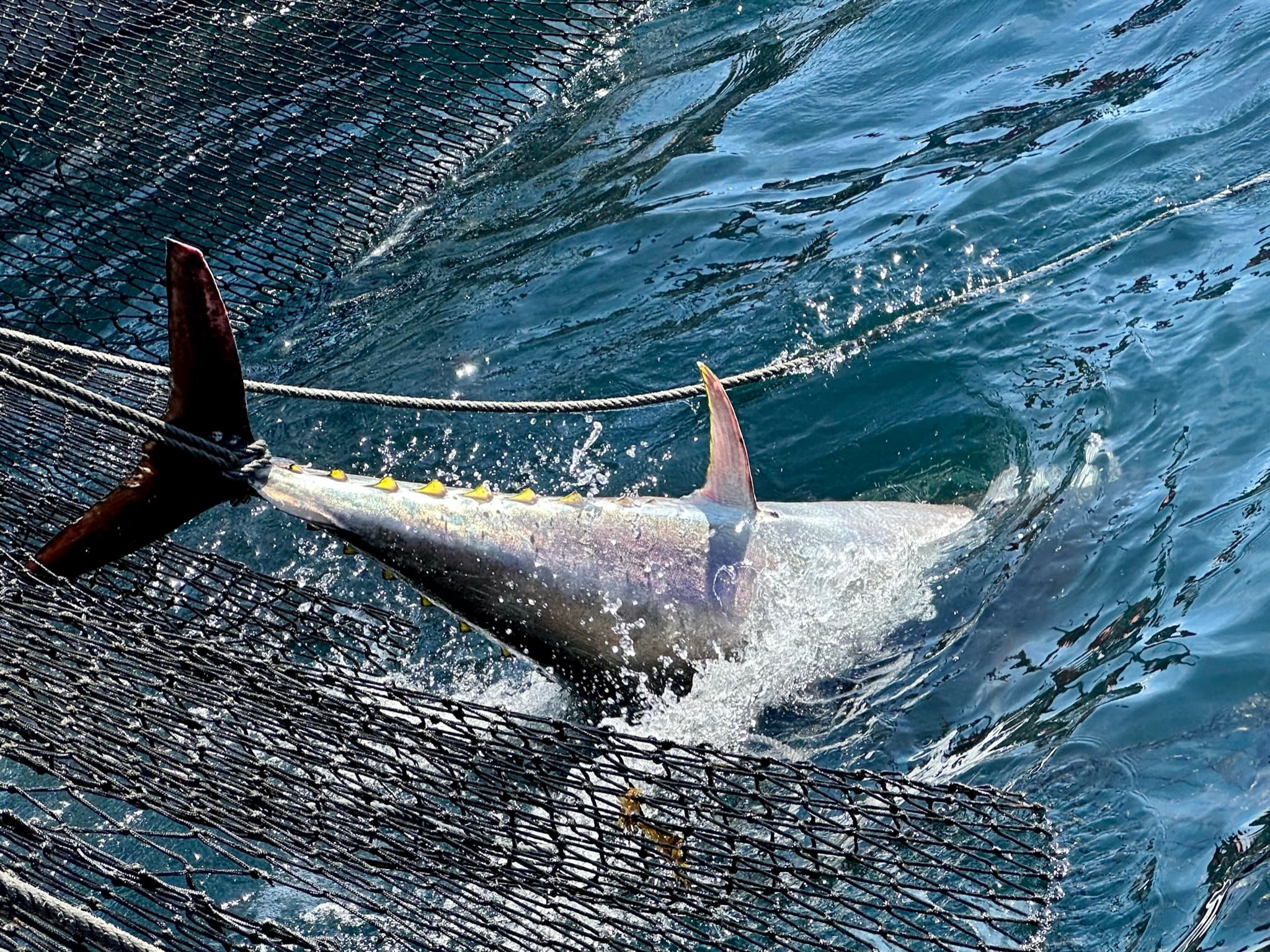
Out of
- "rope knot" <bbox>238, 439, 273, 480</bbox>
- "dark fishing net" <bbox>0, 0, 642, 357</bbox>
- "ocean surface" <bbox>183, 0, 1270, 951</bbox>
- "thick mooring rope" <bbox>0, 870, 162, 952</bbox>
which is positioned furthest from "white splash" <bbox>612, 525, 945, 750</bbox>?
"dark fishing net" <bbox>0, 0, 642, 357</bbox>

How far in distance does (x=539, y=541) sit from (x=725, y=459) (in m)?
0.86

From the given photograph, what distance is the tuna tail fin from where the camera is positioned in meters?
4.27

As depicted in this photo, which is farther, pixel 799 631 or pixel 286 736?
pixel 799 631

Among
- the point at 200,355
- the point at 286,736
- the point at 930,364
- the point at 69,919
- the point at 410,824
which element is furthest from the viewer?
the point at 930,364

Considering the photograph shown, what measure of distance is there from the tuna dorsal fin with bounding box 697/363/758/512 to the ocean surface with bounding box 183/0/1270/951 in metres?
0.47

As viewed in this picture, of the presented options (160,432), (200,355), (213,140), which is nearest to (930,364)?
(200,355)

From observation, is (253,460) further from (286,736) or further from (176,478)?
(286,736)

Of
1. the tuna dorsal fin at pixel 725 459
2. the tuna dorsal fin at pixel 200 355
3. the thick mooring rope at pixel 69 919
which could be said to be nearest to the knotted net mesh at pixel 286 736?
the thick mooring rope at pixel 69 919

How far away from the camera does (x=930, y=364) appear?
678 cm

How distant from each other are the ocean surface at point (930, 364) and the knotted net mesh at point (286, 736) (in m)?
0.35

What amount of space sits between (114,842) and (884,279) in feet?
16.9

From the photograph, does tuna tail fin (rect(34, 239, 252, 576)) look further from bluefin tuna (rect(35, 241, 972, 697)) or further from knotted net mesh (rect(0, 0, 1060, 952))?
knotted net mesh (rect(0, 0, 1060, 952))

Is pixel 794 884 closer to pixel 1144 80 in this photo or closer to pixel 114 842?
pixel 114 842

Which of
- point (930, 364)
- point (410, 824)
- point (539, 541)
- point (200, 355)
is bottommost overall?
point (930, 364)
